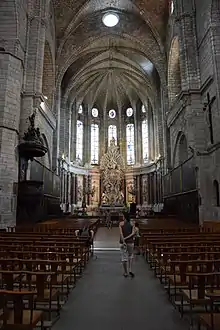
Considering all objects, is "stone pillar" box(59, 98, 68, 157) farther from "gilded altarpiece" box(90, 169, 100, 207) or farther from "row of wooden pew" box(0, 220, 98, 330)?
"row of wooden pew" box(0, 220, 98, 330)

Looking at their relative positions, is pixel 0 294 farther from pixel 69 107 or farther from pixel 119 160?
pixel 119 160

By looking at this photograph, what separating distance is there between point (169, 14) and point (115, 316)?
24.1m

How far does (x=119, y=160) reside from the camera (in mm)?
33625

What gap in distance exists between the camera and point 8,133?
1320 cm

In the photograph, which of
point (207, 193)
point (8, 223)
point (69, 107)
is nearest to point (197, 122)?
point (207, 193)

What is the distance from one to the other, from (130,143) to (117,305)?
32.4m

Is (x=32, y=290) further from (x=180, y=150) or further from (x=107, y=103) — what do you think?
(x=107, y=103)

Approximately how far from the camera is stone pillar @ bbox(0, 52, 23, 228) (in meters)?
12.6

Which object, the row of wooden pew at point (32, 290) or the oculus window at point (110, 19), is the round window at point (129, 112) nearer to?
the oculus window at point (110, 19)

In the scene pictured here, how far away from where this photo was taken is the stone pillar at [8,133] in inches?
497

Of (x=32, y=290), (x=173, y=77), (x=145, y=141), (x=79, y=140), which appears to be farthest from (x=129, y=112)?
(x=32, y=290)

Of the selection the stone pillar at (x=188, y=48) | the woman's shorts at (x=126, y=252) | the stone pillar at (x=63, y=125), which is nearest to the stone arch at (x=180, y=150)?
the stone pillar at (x=188, y=48)

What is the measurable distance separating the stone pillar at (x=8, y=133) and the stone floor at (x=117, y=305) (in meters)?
7.62

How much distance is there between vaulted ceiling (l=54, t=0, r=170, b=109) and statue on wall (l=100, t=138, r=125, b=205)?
7891 millimetres
